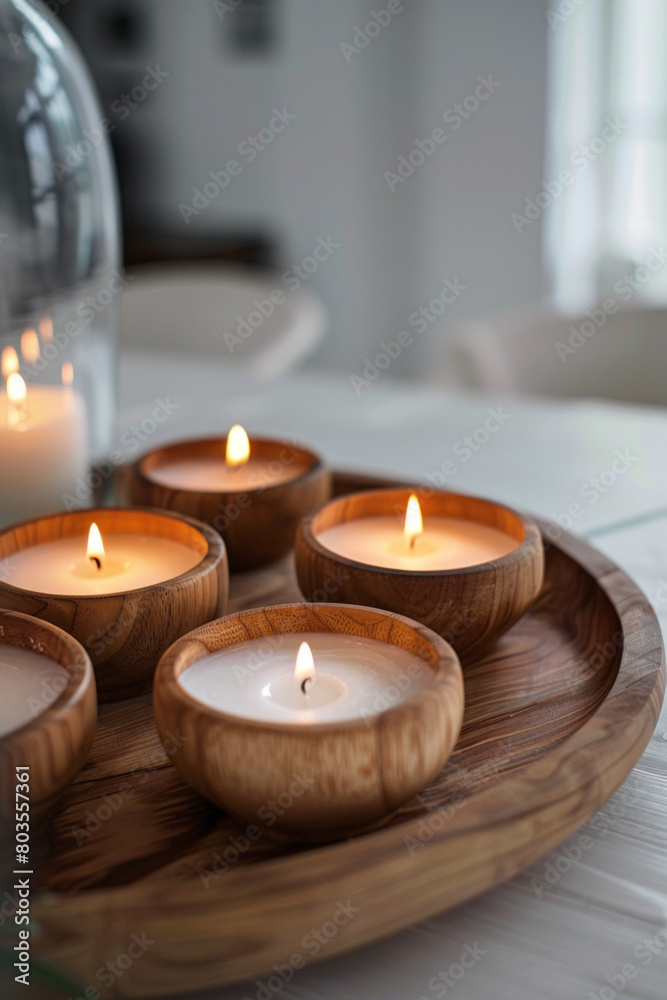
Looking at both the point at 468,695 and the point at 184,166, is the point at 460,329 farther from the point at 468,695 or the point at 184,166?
the point at 184,166

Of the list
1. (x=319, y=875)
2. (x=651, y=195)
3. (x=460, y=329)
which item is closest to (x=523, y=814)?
(x=319, y=875)

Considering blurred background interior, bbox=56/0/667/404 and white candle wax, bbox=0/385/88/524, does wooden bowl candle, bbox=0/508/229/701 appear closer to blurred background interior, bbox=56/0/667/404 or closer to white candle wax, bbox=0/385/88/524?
white candle wax, bbox=0/385/88/524

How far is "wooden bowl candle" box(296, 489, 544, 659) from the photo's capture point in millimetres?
477

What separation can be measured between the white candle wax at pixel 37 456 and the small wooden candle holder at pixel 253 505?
5cm

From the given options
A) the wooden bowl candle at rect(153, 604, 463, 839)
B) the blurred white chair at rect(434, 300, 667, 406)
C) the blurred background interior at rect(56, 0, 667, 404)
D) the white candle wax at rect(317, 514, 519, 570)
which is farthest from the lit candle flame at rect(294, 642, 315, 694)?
the blurred background interior at rect(56, 0, 667, 404)

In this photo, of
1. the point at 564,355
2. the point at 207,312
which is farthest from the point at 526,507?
the point at 207,312

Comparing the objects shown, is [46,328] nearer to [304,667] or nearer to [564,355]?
[304,667]

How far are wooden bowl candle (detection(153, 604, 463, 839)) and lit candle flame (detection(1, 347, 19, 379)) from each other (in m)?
0.31

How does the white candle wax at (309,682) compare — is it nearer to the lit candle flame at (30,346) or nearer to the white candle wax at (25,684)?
the white candle wax at (25,684)

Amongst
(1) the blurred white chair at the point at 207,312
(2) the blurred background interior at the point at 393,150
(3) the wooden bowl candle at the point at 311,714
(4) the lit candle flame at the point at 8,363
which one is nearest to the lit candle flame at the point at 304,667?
(3) the wooden bowl candle at the point at 311,714

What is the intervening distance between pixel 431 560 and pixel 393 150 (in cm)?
269

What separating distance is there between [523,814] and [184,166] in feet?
10.5

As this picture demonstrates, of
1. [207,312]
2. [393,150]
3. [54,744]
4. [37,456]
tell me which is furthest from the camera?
[393,150]

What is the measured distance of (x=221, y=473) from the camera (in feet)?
2.19
